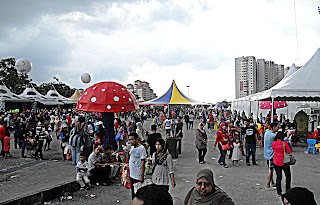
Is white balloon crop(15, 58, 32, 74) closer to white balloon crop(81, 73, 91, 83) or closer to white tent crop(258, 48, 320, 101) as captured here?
white balloon crop(81, 73, 91, 83)

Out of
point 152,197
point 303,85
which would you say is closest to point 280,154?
point 152,197

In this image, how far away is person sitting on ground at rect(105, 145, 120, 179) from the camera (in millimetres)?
7168

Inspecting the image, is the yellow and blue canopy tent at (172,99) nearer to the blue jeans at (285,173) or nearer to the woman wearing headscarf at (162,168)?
the blue jeans at (285,173)

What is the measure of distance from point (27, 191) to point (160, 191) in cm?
535

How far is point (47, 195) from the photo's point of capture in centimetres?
559

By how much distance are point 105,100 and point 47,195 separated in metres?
2.92

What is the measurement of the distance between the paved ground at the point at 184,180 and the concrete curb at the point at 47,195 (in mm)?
161

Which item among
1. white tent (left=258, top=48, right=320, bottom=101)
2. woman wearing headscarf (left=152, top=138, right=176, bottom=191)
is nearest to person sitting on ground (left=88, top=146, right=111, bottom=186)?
woman wearing headscarf (left=152, top=138, right=176, bottom=191)

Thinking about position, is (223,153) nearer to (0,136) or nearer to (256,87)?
(0,136)

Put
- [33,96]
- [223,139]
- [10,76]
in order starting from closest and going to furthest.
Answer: [223,139], [33,96], [10,76]

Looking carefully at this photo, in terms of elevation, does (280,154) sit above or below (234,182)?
above

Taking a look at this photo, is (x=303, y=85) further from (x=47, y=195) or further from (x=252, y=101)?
(x=47, y=195)

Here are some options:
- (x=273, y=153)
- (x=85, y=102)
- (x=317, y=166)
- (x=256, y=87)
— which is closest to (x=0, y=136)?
(x=85, y=102)

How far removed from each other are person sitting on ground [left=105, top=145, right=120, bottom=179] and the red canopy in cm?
127
